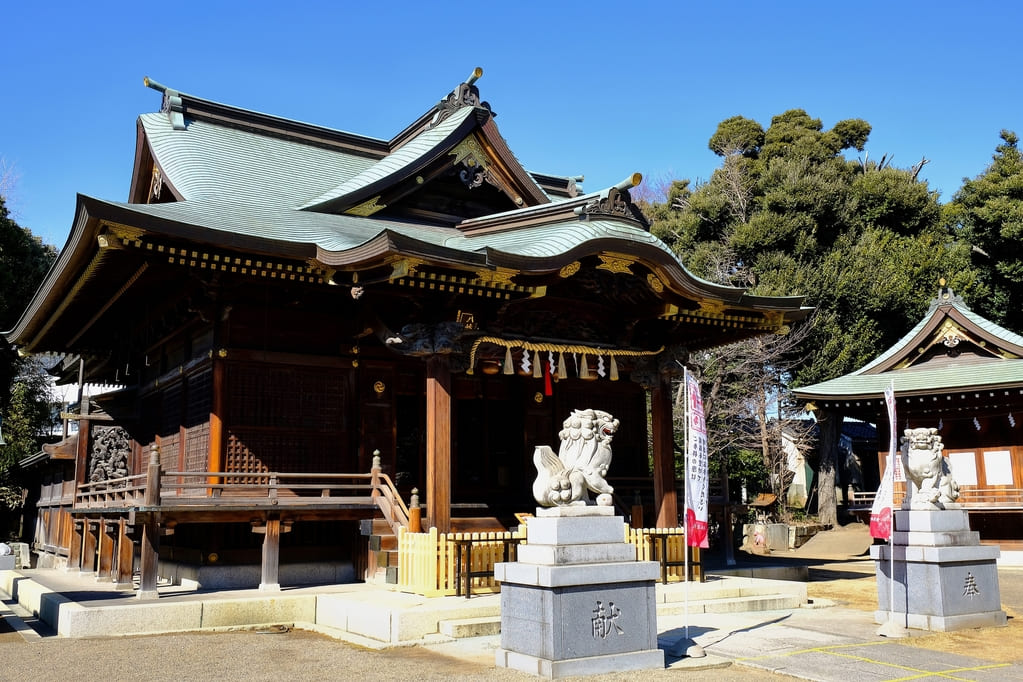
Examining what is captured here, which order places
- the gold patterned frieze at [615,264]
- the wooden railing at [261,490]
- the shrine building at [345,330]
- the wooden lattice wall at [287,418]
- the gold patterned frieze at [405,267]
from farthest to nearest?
the wooden lattice wall at [287,418] < the gold patterned frieze at [615,264] < the shrine building at [345,330] < the wooden railing at [261,490] < the gold patterned frieze at [405,267]

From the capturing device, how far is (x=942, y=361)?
83.1 ft

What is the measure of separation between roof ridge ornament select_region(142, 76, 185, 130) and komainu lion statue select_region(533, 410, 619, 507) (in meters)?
13.8

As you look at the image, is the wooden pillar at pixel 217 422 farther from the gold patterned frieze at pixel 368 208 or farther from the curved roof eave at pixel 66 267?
the gold patterned frieze at pixel 368 208

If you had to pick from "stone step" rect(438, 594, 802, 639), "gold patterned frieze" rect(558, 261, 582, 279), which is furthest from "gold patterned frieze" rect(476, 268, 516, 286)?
"stone step" rect(438, 594, 802, 639)

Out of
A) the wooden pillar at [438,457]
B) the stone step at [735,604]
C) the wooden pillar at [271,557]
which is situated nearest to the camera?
the stone step at [735,604]

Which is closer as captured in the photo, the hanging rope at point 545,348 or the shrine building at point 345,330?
the shrine building at point 345,330

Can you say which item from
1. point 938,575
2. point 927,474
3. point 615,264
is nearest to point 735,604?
point 938,575

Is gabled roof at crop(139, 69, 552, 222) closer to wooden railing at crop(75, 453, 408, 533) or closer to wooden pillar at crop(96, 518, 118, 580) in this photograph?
wooden railing at crop(75, 453, 408, 533)

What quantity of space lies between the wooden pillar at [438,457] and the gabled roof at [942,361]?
1503 cm

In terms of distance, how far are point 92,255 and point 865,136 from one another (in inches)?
1439

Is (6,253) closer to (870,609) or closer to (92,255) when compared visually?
(92,255)

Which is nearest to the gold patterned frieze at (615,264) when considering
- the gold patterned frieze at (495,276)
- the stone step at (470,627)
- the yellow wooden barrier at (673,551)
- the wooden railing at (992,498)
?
the gold patterned frieze at (495,276)

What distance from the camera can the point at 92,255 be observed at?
12.8 meters

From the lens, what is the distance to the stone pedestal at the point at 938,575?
10438 mm
